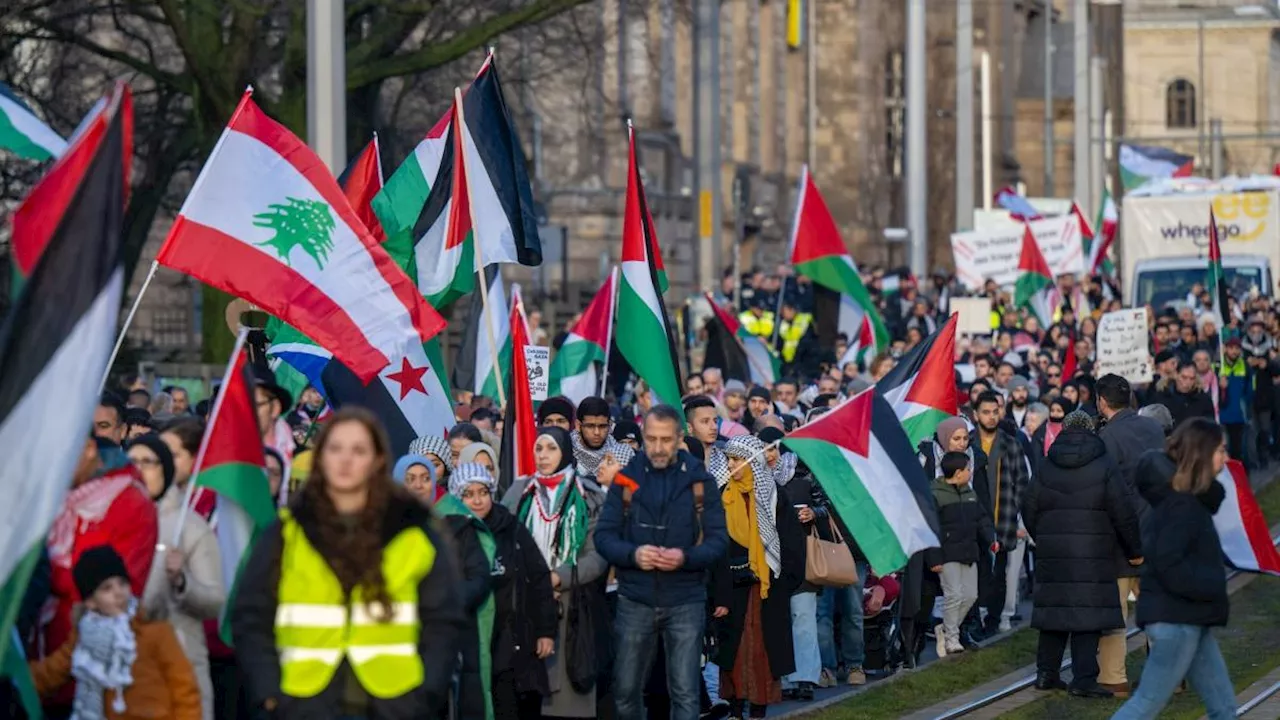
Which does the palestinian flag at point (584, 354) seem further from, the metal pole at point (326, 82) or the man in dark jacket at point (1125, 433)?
the man in dark jacket at point (1125, 433)

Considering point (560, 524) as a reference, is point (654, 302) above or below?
above

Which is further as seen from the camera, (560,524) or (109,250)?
(560,524)

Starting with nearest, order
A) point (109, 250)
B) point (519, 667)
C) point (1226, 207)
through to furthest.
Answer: point (109, 250)
point (519, 667)
point (1226, 207)

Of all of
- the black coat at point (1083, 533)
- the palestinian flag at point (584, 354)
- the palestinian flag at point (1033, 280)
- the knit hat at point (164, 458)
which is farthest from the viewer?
the palestinian flag at point (1033, 280)

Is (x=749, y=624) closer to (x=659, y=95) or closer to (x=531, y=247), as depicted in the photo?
(x=531, y=247)

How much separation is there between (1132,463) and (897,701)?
2.09 meters

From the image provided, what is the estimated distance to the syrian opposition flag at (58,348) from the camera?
8.62 meters

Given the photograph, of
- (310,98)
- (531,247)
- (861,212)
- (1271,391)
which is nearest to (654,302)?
(531,247)

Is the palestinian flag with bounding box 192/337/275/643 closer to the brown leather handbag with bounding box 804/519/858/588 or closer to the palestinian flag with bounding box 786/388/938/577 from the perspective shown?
A: the palestinian flag with bounding box 786/388/938/577

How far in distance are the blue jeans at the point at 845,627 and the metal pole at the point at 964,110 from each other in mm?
24881

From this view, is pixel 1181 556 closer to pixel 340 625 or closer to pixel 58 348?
pixel 340 625

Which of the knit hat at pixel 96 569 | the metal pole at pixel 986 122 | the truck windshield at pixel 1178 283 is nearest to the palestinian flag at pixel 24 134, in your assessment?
the knit hat at pixel 96 569

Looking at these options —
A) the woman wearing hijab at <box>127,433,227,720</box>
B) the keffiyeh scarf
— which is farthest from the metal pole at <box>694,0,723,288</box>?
the woman wearing hijab at <box>127,433,227,720</box>

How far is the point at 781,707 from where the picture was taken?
14.6 m
